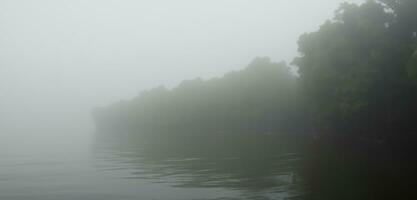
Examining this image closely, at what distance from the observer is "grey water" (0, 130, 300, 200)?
835 inches

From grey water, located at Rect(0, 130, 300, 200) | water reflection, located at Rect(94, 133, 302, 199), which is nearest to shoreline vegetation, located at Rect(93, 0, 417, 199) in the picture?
water reflection, located at Rect(94, 133, 302, 199)

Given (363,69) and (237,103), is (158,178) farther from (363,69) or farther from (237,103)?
(237,103)

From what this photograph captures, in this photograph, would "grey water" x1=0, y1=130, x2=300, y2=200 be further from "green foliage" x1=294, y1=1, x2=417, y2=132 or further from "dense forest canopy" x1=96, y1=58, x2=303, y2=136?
"dense forest canopy" x1=96, y1=58, x2=303, y2=136

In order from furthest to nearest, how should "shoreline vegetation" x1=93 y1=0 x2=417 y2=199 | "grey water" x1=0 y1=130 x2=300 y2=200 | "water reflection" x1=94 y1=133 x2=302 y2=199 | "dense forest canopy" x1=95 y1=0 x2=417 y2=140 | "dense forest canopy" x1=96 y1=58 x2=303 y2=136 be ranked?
1. "dense forest canopy" x1=96 y1=58 x2=303 y2=136
2. "dense forest canopy" x1=95 y1=0 x2=417 y2=140
3. "shoreline vegetation" x1=93 y1=0 x2=417 y2=199
4. "water reflection" x1=94 y1=133 x2=302 y2=199
5. "grey water" x1=0 y1=130 x2=300 y2=200

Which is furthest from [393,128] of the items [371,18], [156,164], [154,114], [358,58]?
[154,114]

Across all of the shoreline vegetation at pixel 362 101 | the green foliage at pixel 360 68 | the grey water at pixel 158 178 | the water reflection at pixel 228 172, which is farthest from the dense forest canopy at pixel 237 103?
the grey water at pixel 158 178

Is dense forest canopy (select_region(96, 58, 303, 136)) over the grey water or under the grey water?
over

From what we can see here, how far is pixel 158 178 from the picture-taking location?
86.3 ft

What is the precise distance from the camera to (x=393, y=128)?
43.9 m

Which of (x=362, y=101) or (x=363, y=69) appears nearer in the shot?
(x=363, y=69)

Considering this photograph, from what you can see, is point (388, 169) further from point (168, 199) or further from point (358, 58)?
point (358, 58)

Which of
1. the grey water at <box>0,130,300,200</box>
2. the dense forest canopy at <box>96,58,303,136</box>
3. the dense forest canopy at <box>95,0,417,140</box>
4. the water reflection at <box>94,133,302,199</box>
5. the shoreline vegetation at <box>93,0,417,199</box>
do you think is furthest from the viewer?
the dense forest canopy at <box>96,58,303,136</box>

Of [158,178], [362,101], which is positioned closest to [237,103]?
[362,101]

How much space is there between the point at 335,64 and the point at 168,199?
30.4 meters
